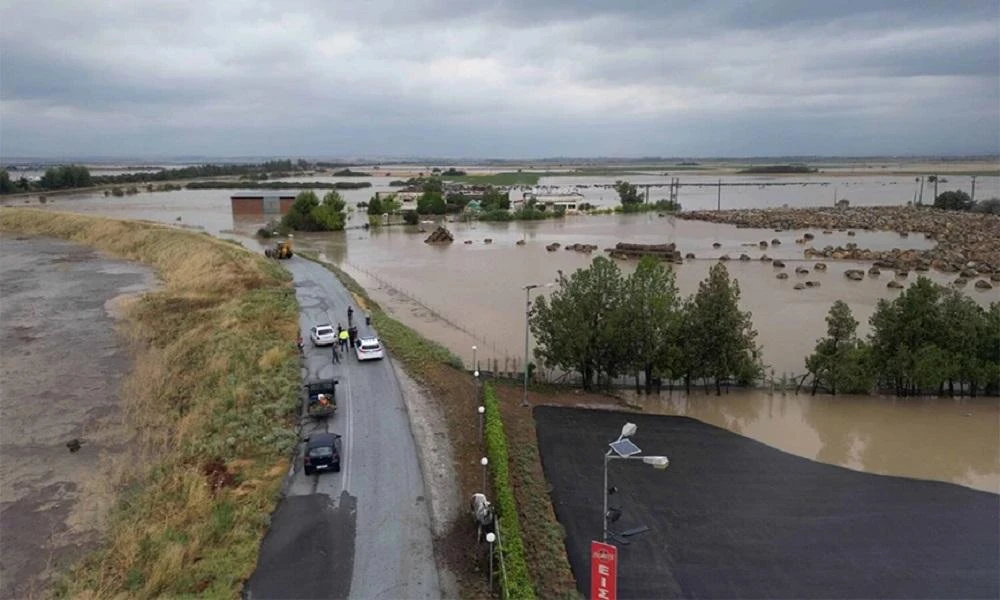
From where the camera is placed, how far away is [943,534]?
13258mm

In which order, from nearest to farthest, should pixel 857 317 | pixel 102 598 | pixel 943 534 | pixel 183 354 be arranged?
1. pixel 102 598
2. pixel 943 534
3. pixel 183 354
4. pixel 857 317

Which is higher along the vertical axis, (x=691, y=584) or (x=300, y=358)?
Answer: (x=300, y=358)

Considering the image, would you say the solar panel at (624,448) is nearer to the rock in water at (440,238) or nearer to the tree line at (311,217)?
the rock in water at (440,238)

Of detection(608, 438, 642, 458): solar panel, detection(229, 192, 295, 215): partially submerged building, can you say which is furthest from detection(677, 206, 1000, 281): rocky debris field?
detection(229, 192, 295, 215): partially submerged building

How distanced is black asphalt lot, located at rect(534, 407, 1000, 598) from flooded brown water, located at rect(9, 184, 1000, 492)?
80.9 inches

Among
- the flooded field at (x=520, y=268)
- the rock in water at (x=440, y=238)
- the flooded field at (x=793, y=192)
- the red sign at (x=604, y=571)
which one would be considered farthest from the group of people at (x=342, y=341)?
the flooded field at (x=793, y=192)

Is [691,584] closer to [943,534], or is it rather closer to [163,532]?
[943,534]

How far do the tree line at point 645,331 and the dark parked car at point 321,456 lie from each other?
8.74 meters

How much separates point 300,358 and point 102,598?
450 inches

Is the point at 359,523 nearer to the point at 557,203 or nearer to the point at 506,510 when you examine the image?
the point at 506,510

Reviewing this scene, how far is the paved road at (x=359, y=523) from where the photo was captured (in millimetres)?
10711

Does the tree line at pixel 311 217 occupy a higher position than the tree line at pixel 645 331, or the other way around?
the tree line at pixel 311 217

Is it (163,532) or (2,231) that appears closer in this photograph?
(163,532)

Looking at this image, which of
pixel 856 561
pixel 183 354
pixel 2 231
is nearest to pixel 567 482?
pixel 856 561
